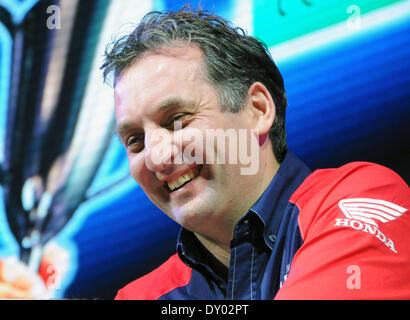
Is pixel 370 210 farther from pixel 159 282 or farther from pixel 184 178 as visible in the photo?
pixel 159 282

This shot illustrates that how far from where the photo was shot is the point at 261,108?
4.29 ft

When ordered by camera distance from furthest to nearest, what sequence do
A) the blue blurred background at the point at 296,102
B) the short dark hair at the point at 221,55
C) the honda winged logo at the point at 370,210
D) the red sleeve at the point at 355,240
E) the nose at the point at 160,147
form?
1. the blue blurred background at the point at 296,102
2. the short dark hair at the point at 221,55
3. the nose at the point at 160,147
4. the honda winged logo at the point at 370,210
5. the red sleeve at the point at 355,240

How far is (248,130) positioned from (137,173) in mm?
305

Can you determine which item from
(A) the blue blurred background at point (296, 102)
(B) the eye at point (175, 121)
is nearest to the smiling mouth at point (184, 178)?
(B) the eye at point (175, 121)

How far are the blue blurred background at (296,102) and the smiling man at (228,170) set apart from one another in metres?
0.19

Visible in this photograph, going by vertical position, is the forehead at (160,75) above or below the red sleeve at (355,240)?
above

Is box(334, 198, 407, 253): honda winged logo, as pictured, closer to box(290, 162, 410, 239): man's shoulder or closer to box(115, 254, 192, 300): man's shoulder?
box(290, 162, 410, 239): man's shoulder

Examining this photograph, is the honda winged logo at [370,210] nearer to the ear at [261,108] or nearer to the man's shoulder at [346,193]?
the man's shoulder at [346,193]

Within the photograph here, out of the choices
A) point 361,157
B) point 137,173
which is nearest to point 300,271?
point 137,173

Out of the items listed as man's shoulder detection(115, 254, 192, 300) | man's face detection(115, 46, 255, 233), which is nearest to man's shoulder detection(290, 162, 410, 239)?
man's face detection(115, 46, 255, 233)

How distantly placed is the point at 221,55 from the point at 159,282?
740 millimetres

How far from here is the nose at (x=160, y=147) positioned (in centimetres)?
116

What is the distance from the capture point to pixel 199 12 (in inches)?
56.4

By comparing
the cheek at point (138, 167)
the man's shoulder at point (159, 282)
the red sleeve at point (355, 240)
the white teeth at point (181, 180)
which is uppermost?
the cheek at point (138, 167)
